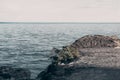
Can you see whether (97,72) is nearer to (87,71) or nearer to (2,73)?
(87,71)

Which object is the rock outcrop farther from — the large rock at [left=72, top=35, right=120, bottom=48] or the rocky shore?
the large rock at [left=72, top=35, right=120, bottom=48]

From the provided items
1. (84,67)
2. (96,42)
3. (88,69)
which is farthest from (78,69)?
(96,42)

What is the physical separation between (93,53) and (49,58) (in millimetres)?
9498

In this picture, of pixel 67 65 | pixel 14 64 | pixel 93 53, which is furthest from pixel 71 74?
pixel 14 64

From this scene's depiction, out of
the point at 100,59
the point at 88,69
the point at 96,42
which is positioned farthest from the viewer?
the point at 96,42

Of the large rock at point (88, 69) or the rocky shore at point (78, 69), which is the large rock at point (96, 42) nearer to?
the rocky shore at point (78, 69)

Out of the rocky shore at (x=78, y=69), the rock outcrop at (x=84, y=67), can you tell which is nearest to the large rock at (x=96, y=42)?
the rock outcrop at (x=84, y=67)

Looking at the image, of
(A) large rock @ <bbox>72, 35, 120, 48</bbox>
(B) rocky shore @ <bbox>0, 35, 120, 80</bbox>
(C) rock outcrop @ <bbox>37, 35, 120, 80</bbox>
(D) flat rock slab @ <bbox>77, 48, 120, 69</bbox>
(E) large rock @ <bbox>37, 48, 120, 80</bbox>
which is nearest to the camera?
(E) large rock @ <bbox>37, 48, 120, 80</bbox>

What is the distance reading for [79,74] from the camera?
34531 mm

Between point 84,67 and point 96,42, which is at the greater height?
point 84,67

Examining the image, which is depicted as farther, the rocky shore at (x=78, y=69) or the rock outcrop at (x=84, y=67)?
the rocky shore at (x=78, y=69)

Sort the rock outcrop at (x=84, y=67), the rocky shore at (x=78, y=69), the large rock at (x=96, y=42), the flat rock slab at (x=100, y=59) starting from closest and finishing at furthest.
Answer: the rock outcrop at (x=84, y=67) → the rocky shore at (x=78, y=69) → the flat rock slab at (x=100, y=59) → the large rock at (x=96, y=42)

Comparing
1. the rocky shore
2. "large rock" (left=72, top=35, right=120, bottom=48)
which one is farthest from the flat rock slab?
"large rock" (left=72, top=35, right=120, bottom=48)

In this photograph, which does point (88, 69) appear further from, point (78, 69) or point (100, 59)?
point (100, 59)
